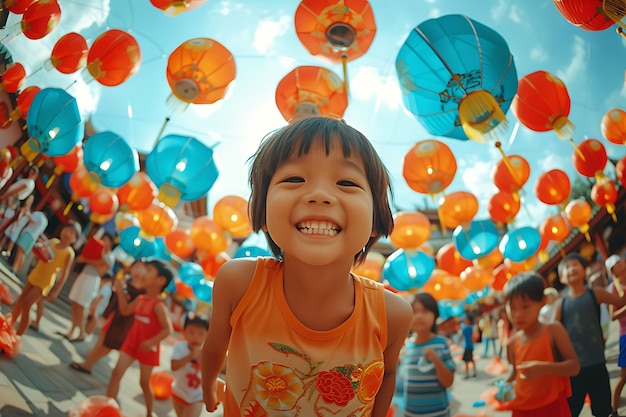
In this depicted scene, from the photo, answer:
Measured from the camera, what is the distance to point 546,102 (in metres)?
2.85

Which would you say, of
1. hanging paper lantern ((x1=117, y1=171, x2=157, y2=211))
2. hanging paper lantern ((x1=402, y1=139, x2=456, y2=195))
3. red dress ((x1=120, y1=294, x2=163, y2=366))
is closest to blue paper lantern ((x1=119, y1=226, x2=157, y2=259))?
hanging paper lantern ((x1=117, y1=171, x2=157, y2=211))

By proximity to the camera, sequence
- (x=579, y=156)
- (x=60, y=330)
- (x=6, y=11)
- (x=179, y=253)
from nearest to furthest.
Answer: (x=6, y=11)
(x=579, y=156)
(x=60, y=330)
(x=179, y=253)

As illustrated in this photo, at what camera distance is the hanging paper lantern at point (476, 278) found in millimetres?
5285

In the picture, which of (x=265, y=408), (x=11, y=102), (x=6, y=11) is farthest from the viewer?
(x=11, y=102)

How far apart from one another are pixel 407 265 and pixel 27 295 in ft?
11.8

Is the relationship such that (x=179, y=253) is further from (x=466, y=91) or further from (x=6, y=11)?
(x=466, y=91)

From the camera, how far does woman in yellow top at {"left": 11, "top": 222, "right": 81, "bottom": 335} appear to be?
349 centimetres

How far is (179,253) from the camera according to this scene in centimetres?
502

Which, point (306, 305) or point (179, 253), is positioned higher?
point (179, 253)

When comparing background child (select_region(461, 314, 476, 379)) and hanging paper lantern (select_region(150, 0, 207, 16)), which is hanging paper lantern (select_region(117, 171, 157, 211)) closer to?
hanging paper lantern (select_region(150, 0, 207, 16))

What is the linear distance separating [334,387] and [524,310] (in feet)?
5.36

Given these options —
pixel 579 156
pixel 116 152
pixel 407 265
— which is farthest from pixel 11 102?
pixel 579 156

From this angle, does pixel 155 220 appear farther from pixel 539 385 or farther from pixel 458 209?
pixel 539 385

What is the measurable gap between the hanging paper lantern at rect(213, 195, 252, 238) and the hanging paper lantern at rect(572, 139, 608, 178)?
10.6ft
